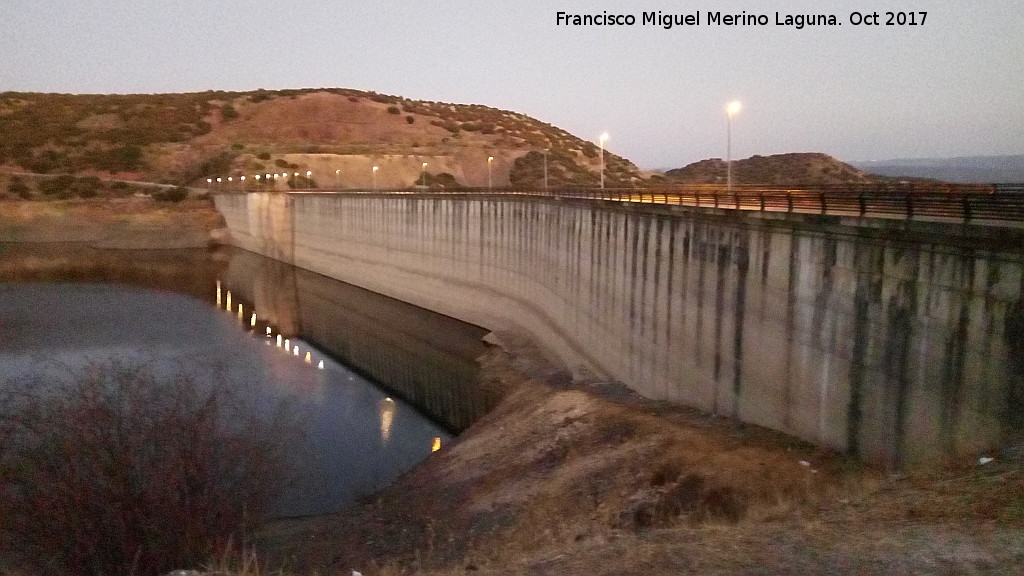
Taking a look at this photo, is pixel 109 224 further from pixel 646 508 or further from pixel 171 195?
pixel 646 508

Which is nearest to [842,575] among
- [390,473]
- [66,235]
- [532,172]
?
[390,473]

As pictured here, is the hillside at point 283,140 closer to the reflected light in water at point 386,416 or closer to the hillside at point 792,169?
the hillside at point 792,169

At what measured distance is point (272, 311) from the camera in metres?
51.6

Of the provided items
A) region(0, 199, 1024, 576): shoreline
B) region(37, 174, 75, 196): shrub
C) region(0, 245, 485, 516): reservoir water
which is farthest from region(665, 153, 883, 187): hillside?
region(37, 174, 75, 196): shrub

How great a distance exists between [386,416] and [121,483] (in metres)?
16.9

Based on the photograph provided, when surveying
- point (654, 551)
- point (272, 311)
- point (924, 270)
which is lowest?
point (272, 311)

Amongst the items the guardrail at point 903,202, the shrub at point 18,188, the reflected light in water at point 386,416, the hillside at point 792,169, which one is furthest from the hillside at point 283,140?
the guardrail at point 903,202

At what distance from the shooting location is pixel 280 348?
39969 mm

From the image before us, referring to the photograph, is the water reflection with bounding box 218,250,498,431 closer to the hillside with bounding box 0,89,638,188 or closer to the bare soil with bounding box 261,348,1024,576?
the bare soil with bounding box 261,348,1024,576

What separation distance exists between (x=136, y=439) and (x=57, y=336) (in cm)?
2965

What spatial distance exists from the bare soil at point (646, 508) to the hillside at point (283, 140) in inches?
2605

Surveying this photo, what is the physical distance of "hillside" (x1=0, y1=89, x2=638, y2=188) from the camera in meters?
99.0

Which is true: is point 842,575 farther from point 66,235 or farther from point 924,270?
point 66,235

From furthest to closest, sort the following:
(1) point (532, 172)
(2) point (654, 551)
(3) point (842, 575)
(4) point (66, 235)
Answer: (1) point (532, 172), (4) point (66, 235), (2) point (654, 551), (3) point (842, 575)
